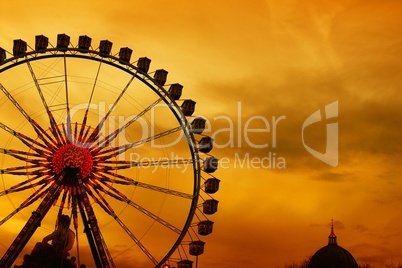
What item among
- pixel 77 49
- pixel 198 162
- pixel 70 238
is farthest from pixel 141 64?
pixel 70 238

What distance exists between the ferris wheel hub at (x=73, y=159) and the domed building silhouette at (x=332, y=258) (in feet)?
251

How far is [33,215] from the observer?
52.9 metres

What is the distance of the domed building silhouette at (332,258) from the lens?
402 feet

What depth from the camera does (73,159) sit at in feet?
173

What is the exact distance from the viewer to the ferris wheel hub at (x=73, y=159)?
5272 cm

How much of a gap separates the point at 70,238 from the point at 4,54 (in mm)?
13641

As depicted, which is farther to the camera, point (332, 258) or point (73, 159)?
point (332, 258)

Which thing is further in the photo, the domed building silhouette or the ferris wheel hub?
the domed building silhouette

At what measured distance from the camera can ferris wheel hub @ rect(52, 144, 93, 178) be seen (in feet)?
173

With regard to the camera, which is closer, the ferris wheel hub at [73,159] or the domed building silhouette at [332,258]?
the ferris wheel hub at [73,159]

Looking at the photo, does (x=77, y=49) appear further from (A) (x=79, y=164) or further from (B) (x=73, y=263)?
(B) (x=73, y=263)

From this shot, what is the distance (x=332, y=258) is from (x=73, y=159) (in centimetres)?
7814

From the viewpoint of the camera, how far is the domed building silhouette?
12244 centimetres

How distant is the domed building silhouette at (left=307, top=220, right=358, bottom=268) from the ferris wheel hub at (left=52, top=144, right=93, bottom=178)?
7641cm
